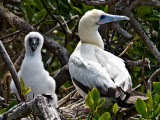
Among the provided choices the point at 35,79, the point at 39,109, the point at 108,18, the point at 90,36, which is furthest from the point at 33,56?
the point at 39,109

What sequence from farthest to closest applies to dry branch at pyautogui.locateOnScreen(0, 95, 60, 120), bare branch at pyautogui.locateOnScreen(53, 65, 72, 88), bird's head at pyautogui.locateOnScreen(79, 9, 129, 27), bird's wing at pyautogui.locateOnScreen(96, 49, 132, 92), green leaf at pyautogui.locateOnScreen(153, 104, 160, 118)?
bare branch at pyautogui.locateOnScreen(53, 65, 72, 88) → bird's head at pyautogui.locateOnScreen(79, 9, 129, 27) → bird's wing at pyautogui.locateOnScreen(96, 49, 132, 92) → green leaf at pyautogui.locateOnScreen(153, 104, 160, 118) → dry branch at pyautogui.locateOnScreen(0, 95, 60, 120)

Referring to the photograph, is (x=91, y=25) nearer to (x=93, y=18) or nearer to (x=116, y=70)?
(x=93, y=18)

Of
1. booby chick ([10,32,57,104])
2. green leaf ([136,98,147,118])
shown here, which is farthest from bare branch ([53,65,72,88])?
green leaf ([136,98,147,118])

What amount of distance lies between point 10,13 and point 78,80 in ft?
5.60

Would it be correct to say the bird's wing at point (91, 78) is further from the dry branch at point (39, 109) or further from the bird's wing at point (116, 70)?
the dry branch at point (39, 109)

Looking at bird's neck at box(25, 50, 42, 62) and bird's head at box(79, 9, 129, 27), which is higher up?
bird's head at box(79, 9, 129, 27)

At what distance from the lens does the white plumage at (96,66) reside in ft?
13.1

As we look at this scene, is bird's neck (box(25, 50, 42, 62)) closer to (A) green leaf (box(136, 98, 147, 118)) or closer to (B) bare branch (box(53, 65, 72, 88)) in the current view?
(B) bare branch (box(53, 65, 72, 88))

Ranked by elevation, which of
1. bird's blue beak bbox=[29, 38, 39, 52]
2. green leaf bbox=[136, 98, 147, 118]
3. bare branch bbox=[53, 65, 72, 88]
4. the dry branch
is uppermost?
the dry branch

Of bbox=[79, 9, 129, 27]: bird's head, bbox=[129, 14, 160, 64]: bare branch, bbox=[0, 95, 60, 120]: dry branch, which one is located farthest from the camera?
bbox=[79, 9, 129, 27]: bird's head

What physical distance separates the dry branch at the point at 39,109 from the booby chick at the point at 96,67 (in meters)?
1.16

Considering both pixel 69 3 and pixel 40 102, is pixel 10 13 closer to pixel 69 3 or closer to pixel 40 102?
pixel 69 3

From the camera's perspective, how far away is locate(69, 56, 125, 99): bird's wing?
3939mm

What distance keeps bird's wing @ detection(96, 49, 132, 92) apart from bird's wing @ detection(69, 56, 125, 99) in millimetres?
75
